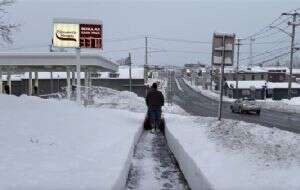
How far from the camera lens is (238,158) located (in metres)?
11.0

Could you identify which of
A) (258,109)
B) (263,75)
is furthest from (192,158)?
(263,75)

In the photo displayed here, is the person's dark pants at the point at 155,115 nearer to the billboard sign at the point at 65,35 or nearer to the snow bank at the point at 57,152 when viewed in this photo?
the snow bank at the point at 57,152

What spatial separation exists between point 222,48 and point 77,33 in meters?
14.0

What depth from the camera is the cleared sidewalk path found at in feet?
34.2

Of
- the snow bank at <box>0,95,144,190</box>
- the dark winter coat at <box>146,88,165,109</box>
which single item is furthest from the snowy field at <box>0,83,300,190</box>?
the dark winter coat at <box>146,88,165,109</box>

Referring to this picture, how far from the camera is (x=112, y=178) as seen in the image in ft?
A: 27.5

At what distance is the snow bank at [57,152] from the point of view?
26.3 feet

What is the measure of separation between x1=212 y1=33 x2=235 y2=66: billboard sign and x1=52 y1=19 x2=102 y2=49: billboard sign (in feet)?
39.8

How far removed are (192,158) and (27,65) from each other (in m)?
42.1

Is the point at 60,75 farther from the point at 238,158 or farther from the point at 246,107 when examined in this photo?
the point at 238,158

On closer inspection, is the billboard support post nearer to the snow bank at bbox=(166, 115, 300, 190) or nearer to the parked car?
the snow bank at bbox=(166, 115, 300, 190)

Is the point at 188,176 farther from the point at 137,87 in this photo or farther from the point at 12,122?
the point at 137,87

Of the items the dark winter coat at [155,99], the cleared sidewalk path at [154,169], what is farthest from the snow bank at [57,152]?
the dark winter coat at [155,99]

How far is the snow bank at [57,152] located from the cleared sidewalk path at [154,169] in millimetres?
367
